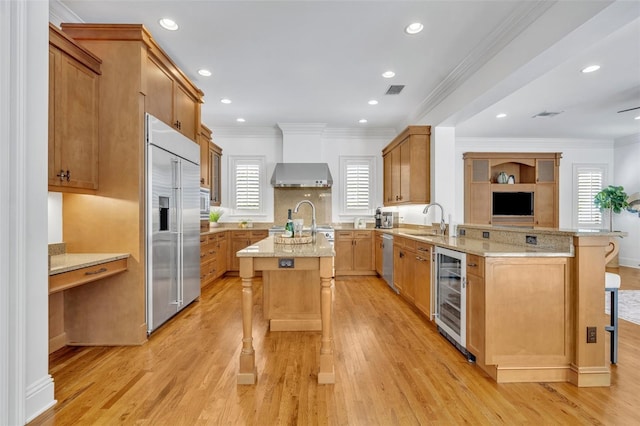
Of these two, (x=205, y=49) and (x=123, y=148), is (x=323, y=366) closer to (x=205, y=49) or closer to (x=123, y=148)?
(x=123, y=148)

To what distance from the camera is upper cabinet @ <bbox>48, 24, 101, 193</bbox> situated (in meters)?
2.27

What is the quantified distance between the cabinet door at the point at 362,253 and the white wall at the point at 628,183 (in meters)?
5.89

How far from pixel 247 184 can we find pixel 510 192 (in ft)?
19.8

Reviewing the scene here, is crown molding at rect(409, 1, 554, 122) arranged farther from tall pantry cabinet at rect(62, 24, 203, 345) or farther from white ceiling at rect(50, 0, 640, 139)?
tall pantry cabinet at rect(62, 24, 203, 345)

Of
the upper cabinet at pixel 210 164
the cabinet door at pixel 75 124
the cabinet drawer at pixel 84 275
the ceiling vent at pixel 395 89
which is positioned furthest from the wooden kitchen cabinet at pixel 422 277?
the upper cabinet at pixel 210 164

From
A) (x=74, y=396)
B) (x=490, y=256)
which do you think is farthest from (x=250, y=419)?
(x=490, y=256)

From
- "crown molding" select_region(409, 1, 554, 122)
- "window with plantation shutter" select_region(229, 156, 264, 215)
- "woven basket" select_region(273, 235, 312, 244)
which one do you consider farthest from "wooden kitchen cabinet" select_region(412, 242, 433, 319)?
"window with plantation shutter" select_region(229, 156, 264, 215)

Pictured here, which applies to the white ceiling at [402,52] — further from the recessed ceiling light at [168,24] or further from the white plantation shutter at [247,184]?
the white plantation shutter at [247,184]

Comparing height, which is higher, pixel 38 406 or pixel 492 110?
pixel 492 110

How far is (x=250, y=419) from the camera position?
1.74 m

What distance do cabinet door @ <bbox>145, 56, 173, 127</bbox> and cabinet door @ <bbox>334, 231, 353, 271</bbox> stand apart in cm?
356

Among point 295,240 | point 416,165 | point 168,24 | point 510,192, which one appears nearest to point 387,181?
point 416,165

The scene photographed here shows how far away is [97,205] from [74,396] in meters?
1.57

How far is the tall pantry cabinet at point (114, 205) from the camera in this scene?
2734 mm
